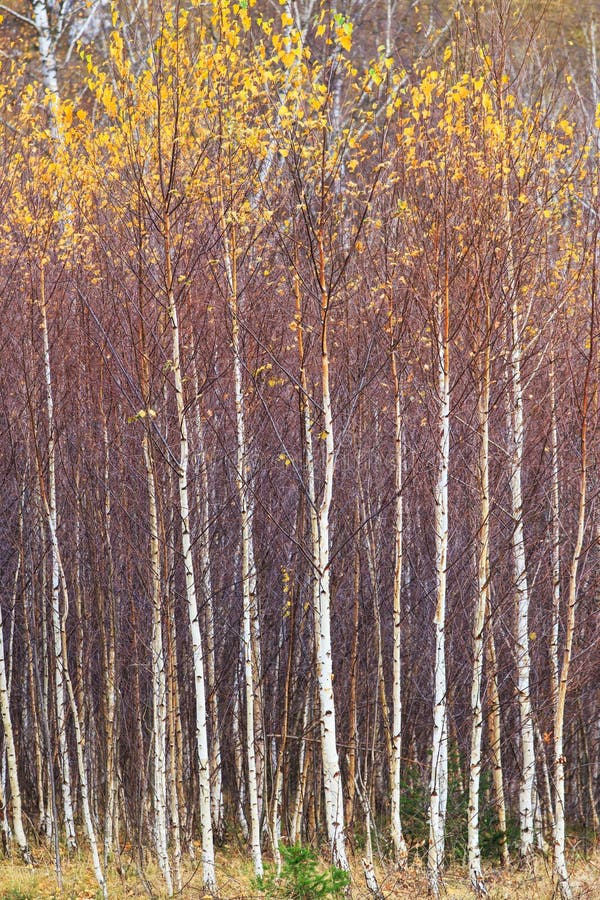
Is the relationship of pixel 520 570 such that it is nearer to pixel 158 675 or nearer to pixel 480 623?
pixel 480 623

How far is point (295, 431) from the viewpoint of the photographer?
43.3ft

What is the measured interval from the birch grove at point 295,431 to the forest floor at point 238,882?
0.47 ft

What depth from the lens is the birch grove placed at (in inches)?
340

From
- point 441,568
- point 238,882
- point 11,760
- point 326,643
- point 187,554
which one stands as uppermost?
point 187,554

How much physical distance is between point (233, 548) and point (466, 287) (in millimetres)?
5607

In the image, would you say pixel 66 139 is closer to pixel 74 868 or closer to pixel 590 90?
pixel 74 868

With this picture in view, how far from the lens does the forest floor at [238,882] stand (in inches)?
360

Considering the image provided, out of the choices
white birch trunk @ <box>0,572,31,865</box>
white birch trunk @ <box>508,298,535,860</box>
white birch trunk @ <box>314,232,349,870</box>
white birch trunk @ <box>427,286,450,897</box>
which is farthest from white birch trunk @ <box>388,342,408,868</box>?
white birch trunk @ <box>0,572,31,865</box>

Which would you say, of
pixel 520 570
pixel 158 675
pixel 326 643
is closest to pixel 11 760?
pixel 158 675

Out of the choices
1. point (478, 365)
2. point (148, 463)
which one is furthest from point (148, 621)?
point (478, 365)

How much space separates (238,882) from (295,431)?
223 inches

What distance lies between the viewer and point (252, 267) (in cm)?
1034

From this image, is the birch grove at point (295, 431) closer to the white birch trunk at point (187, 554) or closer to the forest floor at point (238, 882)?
the white birch trunk at point (187, 554)

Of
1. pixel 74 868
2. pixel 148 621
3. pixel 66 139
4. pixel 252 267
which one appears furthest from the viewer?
pixel 148 621
